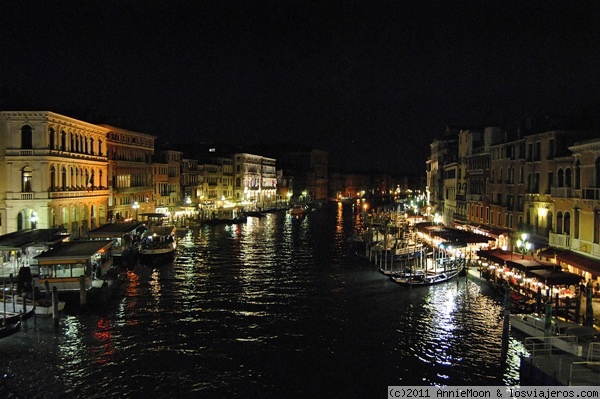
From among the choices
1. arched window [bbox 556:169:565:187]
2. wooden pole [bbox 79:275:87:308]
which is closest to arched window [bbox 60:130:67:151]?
wooden pole [bbox 79:275:87:308]

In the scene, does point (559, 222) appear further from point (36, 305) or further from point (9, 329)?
point (9, 329)

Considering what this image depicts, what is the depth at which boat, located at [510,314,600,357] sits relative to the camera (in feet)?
59.4

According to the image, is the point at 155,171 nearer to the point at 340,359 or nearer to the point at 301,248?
the point at 301,248

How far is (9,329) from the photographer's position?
22.0m

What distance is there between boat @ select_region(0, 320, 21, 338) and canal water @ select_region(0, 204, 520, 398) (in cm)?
28

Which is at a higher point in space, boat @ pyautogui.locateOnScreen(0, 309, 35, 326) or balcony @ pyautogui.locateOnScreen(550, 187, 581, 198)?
balcony @ pyautogui.locateOnScreen(550, 187, 581, 198)

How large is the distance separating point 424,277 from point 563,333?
45.7 feet

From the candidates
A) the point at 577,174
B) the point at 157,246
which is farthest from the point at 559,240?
the point at 157,246

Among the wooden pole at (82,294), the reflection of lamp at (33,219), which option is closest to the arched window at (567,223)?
the wooden pole at (82,294)

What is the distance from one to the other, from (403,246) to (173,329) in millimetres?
25630

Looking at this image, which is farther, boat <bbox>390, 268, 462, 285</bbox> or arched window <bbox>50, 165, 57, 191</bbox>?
arched window <bbox>50, 165, 57, 191</bbox>

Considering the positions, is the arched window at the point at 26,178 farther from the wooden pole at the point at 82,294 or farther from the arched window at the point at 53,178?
the wooden pole at the point at 82,294

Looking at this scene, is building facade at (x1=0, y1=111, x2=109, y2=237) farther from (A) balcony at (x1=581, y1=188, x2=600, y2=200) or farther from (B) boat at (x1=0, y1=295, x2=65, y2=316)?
(A) balcony at (x1=581, y1=188, x2=600, y2=200)

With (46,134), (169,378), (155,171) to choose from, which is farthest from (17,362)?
(155,171)
